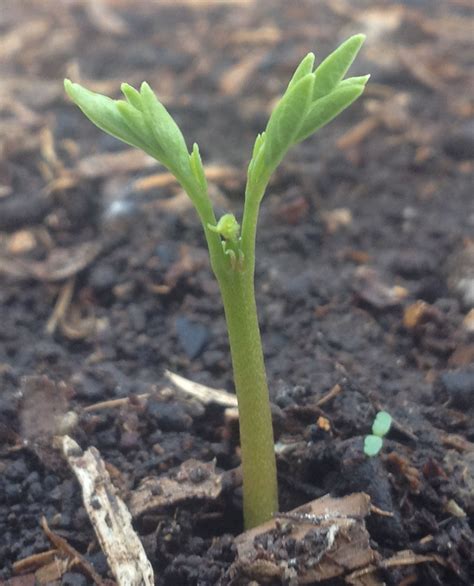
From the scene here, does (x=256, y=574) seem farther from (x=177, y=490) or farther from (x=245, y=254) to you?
(x=245, y=254)

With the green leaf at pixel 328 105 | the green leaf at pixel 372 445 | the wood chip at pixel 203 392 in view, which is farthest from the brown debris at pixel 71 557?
the green leaf at pixel 328 105

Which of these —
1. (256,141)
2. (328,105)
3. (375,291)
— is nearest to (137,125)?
(256,141)

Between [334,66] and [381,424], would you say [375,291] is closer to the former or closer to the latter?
[381,424]

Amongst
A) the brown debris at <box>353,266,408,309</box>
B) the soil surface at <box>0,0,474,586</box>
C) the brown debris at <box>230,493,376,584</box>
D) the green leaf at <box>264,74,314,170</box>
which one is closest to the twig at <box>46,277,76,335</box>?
the soil surface at <box>0,0,474,586</box>

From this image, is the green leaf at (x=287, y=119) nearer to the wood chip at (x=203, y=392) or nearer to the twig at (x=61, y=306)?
the wood chip at (x=203, y=392)

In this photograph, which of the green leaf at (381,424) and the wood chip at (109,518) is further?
the green leaf at (381,424)

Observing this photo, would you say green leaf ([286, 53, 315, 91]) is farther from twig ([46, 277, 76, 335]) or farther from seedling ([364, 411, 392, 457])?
twig ([46, 277, 76, 335])
